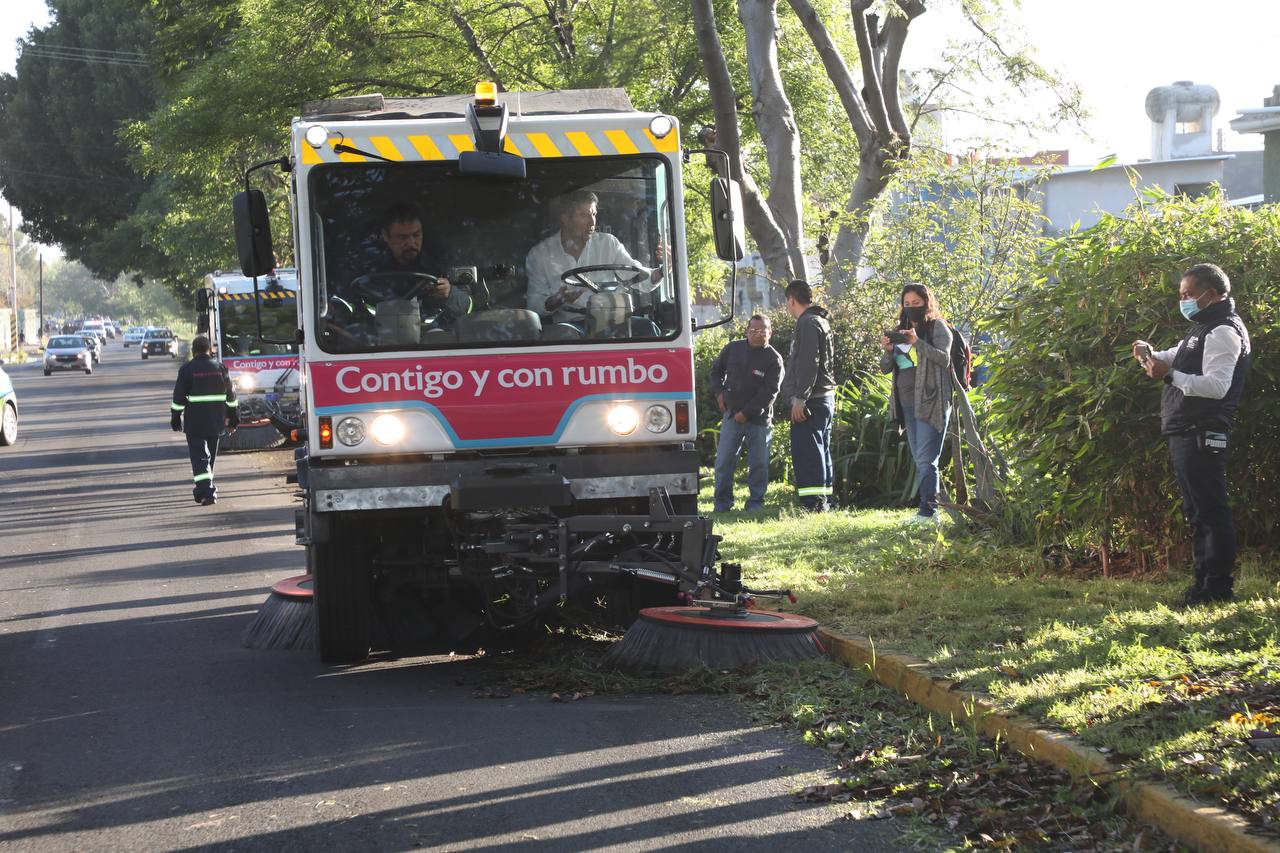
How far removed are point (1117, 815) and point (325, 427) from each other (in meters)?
4.12

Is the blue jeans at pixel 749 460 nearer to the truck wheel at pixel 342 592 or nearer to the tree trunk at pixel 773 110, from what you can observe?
the tree trunk at pixel 773 110

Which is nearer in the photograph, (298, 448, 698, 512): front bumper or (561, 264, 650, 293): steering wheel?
(298, 448, 698, 512): front bumper

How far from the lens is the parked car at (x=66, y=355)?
61812mm

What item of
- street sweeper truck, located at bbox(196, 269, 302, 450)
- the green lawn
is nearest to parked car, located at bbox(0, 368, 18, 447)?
street sweeper truck, located at bbox(196, 269, 302, 450)

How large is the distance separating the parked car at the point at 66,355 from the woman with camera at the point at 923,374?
56.0 metres

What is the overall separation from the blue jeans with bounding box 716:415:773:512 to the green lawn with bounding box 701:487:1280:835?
220 cm

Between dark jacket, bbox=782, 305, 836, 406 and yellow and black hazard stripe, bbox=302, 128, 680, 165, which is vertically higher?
yellow and black hazard stripe, bbox=302, 128, 680, 165

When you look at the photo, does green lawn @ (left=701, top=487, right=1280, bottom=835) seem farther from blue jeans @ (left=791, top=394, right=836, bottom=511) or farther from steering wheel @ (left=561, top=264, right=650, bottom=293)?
steering wheel @ (left=561, top=264, right=650, bottom=293)

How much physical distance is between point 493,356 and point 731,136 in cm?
1096

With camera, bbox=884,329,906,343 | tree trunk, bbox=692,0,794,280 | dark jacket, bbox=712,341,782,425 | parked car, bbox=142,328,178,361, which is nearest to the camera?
camera, bbox=884,329,906,343

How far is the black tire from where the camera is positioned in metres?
24.8

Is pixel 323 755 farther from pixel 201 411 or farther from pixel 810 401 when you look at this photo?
pixel 201 411

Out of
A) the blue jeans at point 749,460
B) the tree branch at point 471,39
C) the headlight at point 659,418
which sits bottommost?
the blue jeans at point 749,460

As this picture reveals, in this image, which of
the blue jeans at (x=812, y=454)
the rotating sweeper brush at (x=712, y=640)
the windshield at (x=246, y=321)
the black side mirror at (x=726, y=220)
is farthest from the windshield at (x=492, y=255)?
the windshield at (x=246, y=321)
